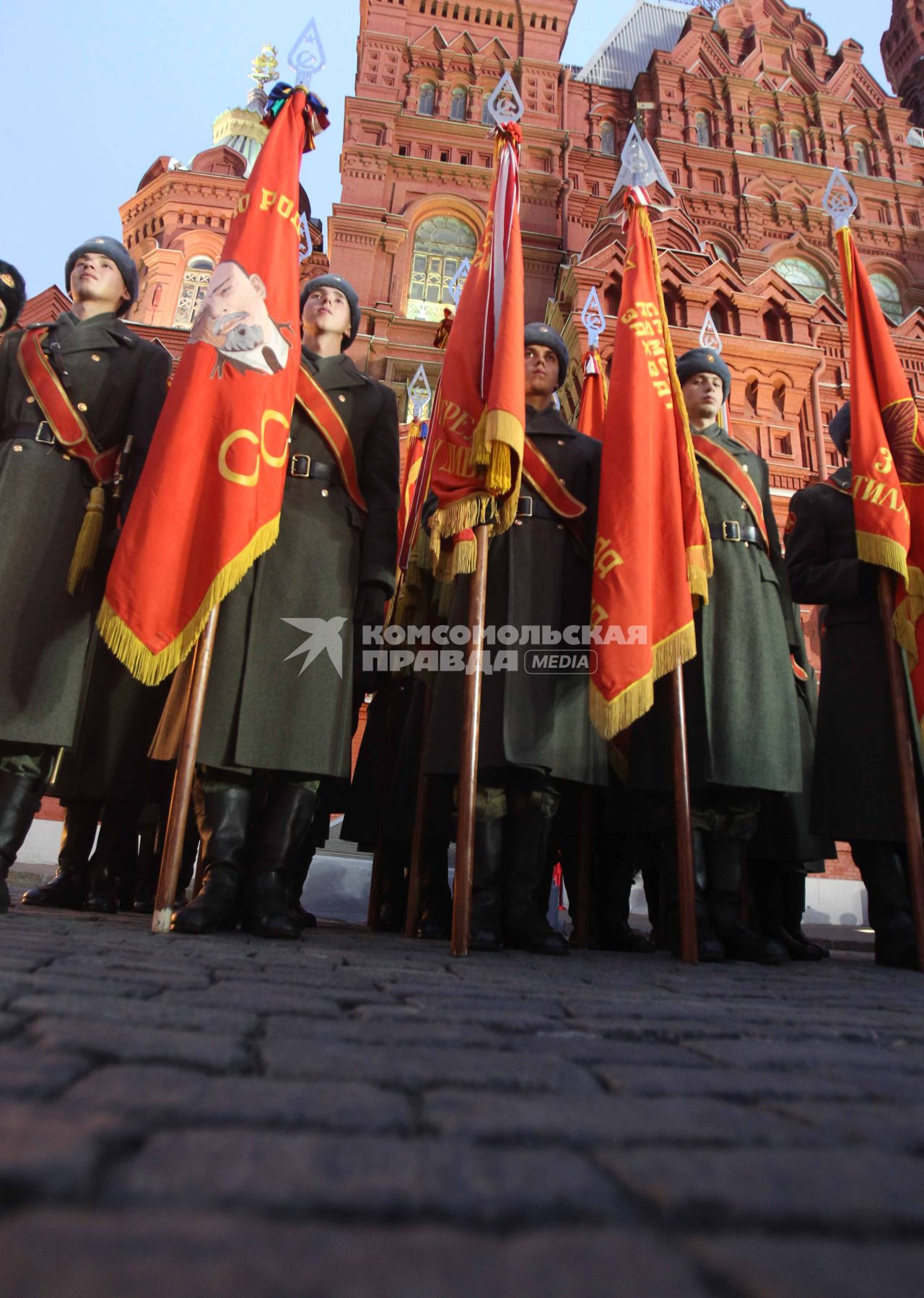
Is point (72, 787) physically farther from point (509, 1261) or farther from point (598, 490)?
point (509, 1261)

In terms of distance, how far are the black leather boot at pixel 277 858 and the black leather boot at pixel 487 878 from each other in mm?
513

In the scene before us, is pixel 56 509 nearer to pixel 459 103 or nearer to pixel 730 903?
pixel 730 903

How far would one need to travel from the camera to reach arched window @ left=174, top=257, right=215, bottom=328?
17094 millimetres

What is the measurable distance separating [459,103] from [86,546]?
58.6 ft

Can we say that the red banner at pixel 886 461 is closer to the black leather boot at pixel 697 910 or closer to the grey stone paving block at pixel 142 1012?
the black leather boot at pixel 697 910

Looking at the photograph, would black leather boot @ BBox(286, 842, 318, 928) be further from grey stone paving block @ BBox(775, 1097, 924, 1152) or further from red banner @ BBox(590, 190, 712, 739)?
grey stone paving block @ BBox(775, 1097, 924, 1152)

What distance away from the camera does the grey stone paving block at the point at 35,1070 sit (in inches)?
27.6

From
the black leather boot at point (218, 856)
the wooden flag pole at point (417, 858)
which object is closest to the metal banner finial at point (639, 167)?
the wooden flag pole at point (417, 858)

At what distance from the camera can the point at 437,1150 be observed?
0.62 m

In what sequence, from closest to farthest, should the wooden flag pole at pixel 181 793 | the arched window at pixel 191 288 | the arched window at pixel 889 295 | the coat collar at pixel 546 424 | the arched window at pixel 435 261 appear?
the wooden flag pole at pixel 181 793, the coat collar at pixel 546 424, the arched window at pixel 435 261, the arched window at pixel 191 288, the arched window at pixel 889 295

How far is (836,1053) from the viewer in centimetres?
111

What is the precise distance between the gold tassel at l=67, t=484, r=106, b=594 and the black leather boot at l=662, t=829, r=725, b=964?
6.95 ft

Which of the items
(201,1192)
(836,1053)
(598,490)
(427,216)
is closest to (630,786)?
(598,490)

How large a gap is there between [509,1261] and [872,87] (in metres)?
25.9
